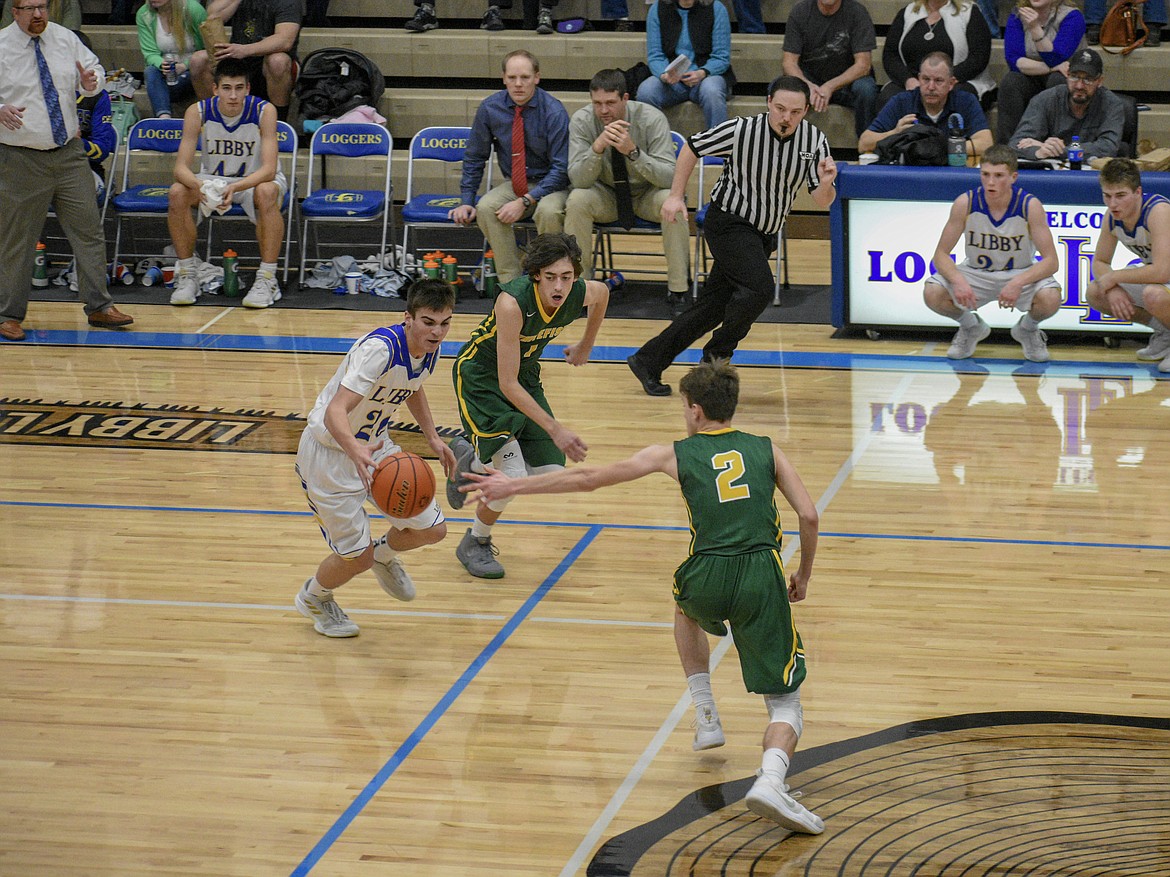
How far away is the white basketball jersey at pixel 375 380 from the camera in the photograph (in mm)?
5156

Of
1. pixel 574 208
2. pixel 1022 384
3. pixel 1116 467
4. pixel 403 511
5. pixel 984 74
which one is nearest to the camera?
pixel 403 511

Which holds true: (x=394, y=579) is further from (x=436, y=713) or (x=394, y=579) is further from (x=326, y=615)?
(x=436, y=713)

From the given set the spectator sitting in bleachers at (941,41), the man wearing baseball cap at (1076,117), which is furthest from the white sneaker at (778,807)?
the spectator sitting in bleachers at (941,41)

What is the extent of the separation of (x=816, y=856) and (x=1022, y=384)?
18.2ft

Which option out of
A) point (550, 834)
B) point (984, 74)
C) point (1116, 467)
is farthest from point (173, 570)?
point (984, 74)

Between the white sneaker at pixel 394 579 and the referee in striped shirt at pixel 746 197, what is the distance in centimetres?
316

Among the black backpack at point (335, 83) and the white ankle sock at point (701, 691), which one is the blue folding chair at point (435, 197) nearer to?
the black backpack at point (335, 83)

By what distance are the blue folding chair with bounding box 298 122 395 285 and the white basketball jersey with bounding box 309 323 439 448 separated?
6063 millimetres

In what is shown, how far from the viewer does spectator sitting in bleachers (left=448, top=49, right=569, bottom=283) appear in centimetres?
1060

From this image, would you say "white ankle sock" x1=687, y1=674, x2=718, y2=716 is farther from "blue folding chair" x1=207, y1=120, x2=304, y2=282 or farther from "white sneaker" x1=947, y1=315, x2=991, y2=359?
"blue folding chair" x1=207, y1=120, x2=304, y2=282

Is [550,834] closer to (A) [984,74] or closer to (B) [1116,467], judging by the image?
(B) [1116,467]

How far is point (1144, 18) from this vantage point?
12.9 meters

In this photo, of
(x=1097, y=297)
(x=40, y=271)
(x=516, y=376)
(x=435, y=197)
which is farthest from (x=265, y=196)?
(x=1097, y=297)

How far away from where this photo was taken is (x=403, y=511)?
5.27m
